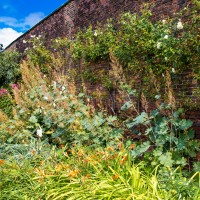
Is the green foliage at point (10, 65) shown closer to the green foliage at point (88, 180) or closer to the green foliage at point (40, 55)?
the green foliage at point (40, 55)

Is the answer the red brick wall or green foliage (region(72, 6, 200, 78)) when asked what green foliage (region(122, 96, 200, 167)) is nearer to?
the red brick wall

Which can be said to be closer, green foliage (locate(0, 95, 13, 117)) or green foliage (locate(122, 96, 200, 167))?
green foliage (locate(122, 96, 200, 167))

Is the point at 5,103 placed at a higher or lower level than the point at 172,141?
higher

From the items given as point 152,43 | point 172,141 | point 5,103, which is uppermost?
point 152,43

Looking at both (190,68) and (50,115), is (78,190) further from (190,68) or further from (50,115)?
(50,115)

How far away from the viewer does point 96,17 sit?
Result: 731 cm

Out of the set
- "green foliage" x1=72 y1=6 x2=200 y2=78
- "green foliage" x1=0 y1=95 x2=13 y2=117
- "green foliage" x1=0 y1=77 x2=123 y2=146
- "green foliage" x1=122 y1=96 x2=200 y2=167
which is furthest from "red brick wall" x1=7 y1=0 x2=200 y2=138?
"green foliage" x1=0 y1=95 x2=13 y2=117

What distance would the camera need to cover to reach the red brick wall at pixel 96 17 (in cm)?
479

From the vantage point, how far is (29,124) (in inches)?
246

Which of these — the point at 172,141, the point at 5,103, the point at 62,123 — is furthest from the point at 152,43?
the point at 5,103

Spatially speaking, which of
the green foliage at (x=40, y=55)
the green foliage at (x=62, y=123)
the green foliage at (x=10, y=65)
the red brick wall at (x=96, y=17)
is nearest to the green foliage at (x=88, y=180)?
the green foliage at (x=62, y=123)

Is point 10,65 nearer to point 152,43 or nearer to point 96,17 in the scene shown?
point 96,17

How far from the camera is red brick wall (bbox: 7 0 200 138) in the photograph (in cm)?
479

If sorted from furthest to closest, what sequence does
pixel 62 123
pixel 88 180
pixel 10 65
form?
pixel 10 65, pixel 62 123, pixel 88 180
